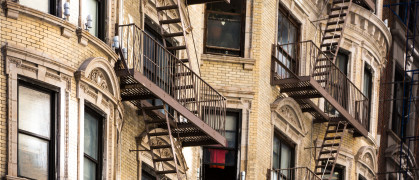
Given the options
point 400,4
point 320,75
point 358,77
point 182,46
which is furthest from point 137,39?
point 400,4

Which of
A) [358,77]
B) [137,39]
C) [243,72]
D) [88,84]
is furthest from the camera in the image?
[358,77]

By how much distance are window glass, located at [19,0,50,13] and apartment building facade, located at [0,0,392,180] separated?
4cm

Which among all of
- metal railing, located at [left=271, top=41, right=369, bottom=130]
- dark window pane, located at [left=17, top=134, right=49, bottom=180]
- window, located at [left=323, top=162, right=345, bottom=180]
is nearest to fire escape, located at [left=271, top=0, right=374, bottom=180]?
metal railing, located at [left=271, top=41, right=369, bottom=130]

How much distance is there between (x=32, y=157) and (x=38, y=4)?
3096 mm

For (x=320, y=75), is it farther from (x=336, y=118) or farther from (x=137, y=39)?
(x=137, y=39)

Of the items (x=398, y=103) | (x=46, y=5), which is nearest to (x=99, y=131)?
(x=46, y=5)

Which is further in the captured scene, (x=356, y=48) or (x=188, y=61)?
(x=356, y=48)

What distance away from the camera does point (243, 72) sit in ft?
121

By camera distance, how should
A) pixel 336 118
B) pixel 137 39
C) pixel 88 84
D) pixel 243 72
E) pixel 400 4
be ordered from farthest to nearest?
pixel 400 4
pixel 336 118
pixel 243 72
pixel 137 39
pixel 88 84

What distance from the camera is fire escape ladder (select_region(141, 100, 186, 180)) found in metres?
31.4

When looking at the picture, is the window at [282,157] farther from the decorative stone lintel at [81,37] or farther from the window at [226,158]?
the decorative stone lintel at [81,37]

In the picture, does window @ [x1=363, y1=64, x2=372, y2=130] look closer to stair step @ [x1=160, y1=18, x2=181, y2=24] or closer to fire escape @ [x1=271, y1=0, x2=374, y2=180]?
fire escape @ [x1=271, y1=0, x2=374, y2=180]

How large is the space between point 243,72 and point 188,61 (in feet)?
14.3

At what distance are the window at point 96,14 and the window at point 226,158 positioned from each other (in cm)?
696
